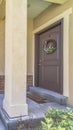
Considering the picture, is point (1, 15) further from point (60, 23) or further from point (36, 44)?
point (60, 23)

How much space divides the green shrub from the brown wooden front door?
262cm

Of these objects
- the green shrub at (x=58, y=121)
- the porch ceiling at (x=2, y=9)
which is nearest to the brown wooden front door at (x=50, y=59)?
the porch ceiling at (x=2, y=9)

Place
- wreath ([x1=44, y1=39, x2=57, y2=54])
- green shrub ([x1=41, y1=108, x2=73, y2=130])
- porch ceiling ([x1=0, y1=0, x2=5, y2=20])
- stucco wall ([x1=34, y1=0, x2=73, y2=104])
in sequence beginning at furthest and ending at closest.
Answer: wreath ([x1=44, y1=39, x2=57, y2=54]), porch ceiling ([x1=0, y1=0, x2=5, y2=20]), stucco wall ([x1=34, y1=0, x2=73, y2=104]), green shrub ([x1=41, y1=108, x2=73, y2=130])

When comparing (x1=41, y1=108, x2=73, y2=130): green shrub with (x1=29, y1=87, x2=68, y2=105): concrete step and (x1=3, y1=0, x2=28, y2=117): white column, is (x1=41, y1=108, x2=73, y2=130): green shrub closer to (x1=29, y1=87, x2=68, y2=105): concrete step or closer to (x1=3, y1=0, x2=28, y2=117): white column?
(x1=3, y1=0, x2=28, y2=117): white column

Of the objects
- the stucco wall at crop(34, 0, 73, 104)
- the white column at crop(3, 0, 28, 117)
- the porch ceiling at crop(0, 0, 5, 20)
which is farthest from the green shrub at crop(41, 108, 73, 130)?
the porch ceiling at crop(0, 0, 5, 20)

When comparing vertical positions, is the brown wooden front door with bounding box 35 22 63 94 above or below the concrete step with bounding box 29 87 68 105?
above

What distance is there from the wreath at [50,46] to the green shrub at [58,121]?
315cm

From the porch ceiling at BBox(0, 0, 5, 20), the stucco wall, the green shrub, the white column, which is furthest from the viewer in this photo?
the porch ceiling at BBox(0, 0, 5, 20)

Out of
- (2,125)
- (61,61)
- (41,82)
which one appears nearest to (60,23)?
(61,61)

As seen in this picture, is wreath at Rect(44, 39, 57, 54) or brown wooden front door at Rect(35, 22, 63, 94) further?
wreath at Rect(44, 39, 57, 54)

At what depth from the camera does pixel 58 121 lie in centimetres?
165

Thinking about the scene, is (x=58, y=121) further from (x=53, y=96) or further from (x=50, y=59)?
(x=50, y=59)

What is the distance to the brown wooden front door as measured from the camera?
4.53 metres

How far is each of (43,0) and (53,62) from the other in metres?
1.64
